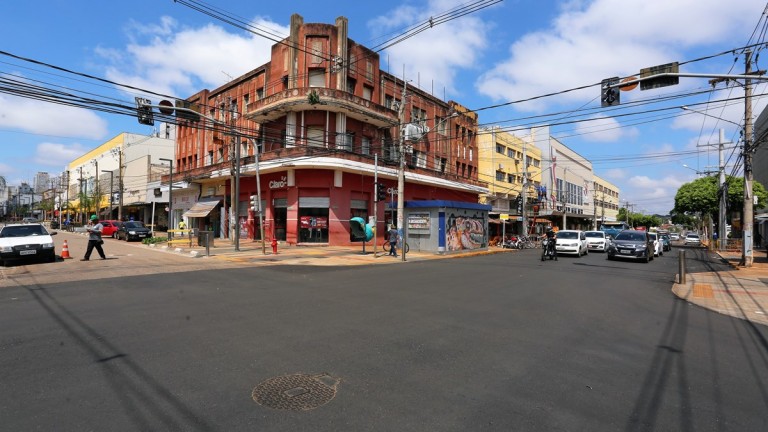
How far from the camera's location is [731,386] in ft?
14.2

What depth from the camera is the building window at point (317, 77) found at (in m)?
26.4

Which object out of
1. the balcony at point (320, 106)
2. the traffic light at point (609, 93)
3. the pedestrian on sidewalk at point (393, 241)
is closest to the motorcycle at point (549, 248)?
the pedestrian on sidewalk at point (393, 241)

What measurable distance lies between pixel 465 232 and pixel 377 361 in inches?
836

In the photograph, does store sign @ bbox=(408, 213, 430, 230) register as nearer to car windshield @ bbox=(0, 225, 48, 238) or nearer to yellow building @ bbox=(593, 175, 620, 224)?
car windshield @ bbox=(0, 225, 48, 238)

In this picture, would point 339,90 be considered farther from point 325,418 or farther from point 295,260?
point 325,418

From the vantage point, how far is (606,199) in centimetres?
9512

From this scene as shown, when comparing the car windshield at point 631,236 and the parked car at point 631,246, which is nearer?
the parked car at point 631,246

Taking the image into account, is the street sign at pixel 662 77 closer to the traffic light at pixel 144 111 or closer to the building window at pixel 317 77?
the traffic light at pixel 144 111

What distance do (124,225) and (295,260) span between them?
20605 mm

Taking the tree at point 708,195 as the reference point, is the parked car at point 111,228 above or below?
below

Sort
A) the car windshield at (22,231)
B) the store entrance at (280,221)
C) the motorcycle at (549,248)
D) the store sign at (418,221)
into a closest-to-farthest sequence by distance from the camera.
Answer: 1. the car windshield at (22,231)
2. the motorcycle at (549,248)
3. the store sign at (418,221)
4. the store entrance at (280,221)

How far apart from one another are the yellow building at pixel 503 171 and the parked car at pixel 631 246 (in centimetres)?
2076

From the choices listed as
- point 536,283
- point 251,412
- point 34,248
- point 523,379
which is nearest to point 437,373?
point 523,379

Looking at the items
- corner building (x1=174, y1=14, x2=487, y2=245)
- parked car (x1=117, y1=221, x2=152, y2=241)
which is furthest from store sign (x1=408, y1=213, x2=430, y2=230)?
parked car (x1=117, y1=221, x2=152, y2=241)
